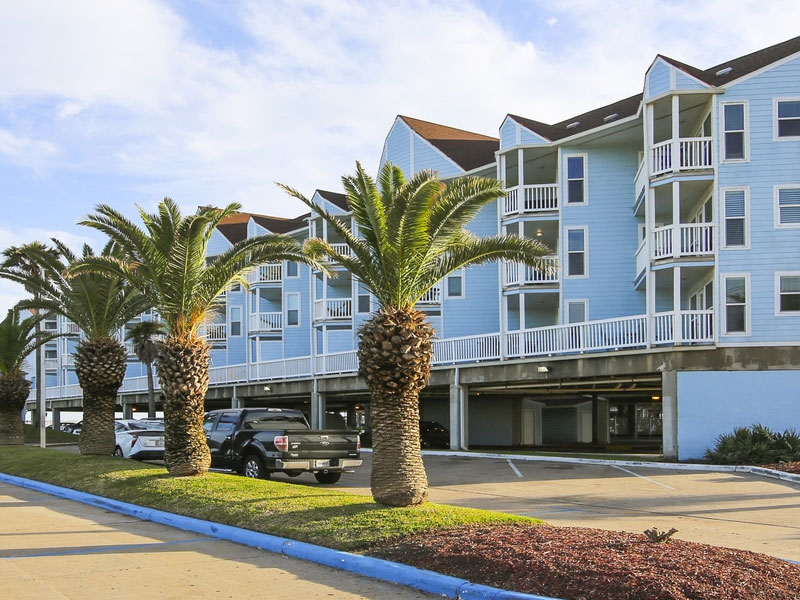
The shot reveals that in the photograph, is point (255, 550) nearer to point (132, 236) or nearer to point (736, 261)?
point (132, 236)

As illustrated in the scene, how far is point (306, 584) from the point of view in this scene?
8.91 m

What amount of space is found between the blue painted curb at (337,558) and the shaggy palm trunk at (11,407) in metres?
17.9

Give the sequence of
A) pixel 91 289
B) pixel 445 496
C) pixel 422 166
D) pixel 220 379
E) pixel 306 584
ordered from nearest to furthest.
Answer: pixel 306 584, pixel 445 496, pixel 91 289, pixel 422 166, pixel 220 379

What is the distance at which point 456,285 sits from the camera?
3691 cm

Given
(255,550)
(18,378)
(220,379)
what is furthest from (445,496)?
(220,379)

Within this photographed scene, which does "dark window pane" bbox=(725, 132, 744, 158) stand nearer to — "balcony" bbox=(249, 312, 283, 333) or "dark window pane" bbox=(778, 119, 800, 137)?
"dark window pane" bbox=(778, 119, 800, 137)

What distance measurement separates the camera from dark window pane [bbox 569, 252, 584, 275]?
31933 mm

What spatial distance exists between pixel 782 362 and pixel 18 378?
2547 cm

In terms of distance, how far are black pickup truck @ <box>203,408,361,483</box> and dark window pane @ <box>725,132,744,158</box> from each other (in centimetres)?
1377

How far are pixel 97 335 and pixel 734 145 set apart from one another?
18.6 metres

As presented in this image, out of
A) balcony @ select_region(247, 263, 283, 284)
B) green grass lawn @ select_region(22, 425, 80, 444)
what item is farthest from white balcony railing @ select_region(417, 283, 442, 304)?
green grass lawn @ select_region(22, 425, 80, 444)

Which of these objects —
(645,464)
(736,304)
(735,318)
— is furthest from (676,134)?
(645,464)

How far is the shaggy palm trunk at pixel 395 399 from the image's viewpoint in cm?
1234

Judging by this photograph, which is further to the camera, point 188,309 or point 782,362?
point 782,362
